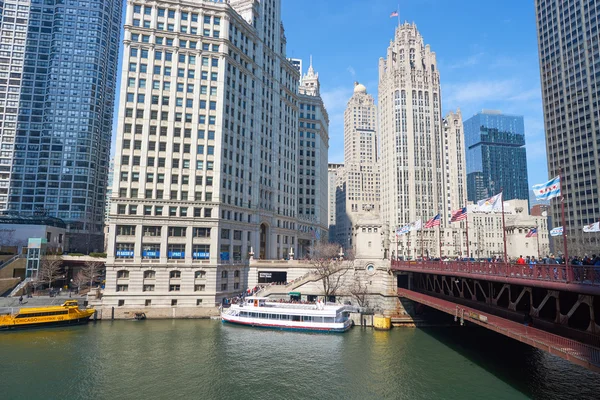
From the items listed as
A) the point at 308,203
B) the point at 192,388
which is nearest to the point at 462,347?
the point at 192,388

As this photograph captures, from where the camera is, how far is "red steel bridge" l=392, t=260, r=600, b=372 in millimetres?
21391

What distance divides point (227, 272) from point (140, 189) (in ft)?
72.7

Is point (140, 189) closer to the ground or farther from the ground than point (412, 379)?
farther from the ground

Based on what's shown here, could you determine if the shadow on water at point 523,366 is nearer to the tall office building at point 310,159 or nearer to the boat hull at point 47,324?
the boat hull at point 47,324

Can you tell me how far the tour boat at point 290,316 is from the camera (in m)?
54.9

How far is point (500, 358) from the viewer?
137 ft

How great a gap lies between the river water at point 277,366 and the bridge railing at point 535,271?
1048 cm

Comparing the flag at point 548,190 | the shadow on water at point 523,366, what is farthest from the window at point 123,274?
the flag at point 548,190

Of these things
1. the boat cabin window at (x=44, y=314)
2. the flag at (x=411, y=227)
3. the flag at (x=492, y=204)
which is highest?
the flag at (x=492, y=204)

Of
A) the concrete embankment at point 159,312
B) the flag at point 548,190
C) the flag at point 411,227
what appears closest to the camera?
the flag at point 548,190

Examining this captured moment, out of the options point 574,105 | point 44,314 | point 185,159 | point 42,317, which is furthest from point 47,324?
point 574,105

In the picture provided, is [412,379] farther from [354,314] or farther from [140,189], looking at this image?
[140,189]

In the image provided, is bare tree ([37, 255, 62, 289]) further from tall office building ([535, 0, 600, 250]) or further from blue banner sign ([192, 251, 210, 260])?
tall office building ([535, 0, 600, 250])

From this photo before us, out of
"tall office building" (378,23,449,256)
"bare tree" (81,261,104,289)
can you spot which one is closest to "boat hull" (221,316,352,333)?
"bare tree" (81,261,104,289)
